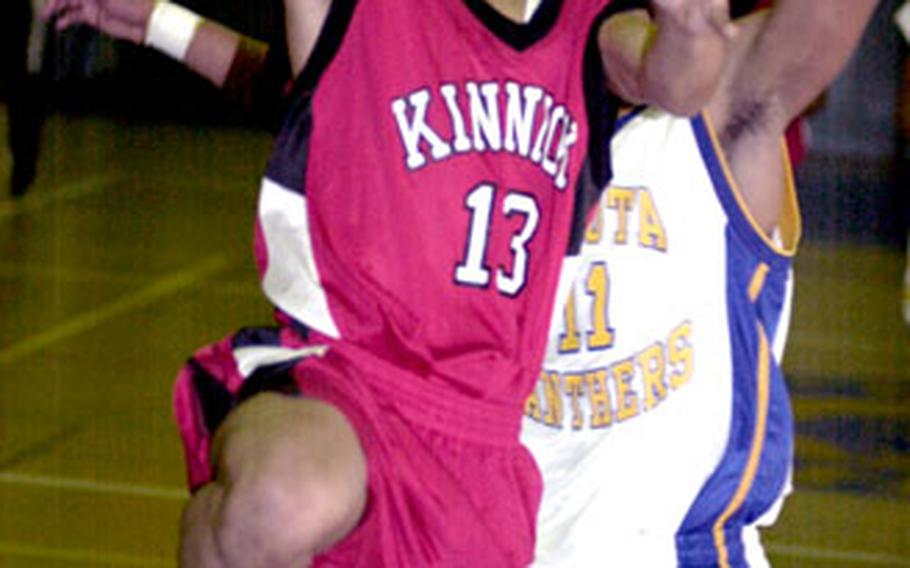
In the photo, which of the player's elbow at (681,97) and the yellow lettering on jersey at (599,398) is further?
the yellow lettering on jersey at (599,398)

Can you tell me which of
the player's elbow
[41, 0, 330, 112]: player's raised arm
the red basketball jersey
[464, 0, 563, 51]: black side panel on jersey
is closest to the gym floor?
[41, 0, 330, 112]: player's raised arm

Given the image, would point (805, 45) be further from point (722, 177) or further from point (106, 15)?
point (106, 15)

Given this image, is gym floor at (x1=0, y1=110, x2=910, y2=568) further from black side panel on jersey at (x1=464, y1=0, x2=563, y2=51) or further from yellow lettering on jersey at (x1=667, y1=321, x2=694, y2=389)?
black side panel on jersey at (x1=464, y1=0, x2=563, y2=51)

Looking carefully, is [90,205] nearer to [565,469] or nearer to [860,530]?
[860,530]

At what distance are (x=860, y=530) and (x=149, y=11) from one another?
2865 mm

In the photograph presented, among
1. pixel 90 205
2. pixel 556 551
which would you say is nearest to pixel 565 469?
pixel 556 551

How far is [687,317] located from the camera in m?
3.01

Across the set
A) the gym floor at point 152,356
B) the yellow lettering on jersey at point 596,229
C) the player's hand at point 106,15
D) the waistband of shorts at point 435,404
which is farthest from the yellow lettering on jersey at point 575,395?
the gym floor at point 152,356

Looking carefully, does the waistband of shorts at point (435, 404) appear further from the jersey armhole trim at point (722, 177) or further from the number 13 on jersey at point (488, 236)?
the jersey armhole trim at point (722, 177)

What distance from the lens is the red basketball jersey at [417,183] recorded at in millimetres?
2654

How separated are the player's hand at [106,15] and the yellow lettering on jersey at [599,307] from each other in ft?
2.60

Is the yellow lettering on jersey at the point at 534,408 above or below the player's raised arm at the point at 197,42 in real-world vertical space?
below

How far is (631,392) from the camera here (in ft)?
9.91

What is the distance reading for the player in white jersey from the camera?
3.01 metres
